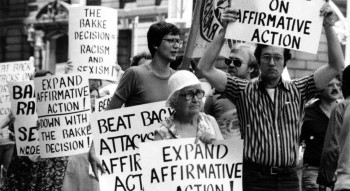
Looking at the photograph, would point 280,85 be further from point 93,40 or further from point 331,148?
point 93,40

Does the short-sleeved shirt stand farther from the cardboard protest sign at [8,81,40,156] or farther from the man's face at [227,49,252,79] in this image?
the cardboard protest sign at [8,81,40,156]

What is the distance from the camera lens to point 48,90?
383 inches

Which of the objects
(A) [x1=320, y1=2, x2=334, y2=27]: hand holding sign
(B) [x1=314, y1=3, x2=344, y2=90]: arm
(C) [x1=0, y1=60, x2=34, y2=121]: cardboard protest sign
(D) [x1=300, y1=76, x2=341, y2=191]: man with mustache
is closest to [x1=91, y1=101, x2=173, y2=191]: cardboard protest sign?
(B) [x1=314, y1=3, x2=344, y2=90]: arm

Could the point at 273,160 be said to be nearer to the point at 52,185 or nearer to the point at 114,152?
the point at 114,152

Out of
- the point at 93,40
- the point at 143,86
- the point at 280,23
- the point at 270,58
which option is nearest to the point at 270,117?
the point at 270,58

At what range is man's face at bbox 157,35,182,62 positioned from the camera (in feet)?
24.3

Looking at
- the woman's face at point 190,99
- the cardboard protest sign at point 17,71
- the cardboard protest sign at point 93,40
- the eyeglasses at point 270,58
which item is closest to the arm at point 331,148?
the eyeglasses at point 270,58

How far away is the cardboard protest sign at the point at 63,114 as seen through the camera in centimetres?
948

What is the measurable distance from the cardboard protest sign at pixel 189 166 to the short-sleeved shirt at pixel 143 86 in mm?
1022

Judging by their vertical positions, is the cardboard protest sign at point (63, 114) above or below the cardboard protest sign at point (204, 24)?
below

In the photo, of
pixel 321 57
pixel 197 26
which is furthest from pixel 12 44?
pixel 197 26

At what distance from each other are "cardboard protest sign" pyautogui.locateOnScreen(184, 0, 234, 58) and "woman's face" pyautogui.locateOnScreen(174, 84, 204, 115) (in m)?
1.78

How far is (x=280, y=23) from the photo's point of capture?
6.51 meters

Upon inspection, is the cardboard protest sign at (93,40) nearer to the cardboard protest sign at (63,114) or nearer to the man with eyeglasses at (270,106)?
the cardboard protest sign at (63,114)
